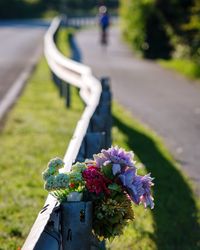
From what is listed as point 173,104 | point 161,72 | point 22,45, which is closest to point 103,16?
point 22,45

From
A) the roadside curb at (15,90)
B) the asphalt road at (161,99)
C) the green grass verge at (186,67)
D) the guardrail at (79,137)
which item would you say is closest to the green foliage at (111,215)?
the guardrail at (79,137)

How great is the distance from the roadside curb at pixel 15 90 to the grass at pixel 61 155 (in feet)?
0.62

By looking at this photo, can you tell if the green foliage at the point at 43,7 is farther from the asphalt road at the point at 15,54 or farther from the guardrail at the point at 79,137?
the guardrail at the point at 79,137

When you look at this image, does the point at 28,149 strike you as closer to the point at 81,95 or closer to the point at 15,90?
the point at 81,95

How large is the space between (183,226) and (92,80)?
11.5 feet

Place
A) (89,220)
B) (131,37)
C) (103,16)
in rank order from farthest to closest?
1. (103,16)
2. (131,37)
3. (89,220)

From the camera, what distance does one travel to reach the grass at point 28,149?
630 centimetres

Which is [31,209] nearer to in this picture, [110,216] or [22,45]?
[110,216]

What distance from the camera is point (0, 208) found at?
6578mm

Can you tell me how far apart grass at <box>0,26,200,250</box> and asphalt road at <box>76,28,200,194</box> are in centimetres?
Result: 27

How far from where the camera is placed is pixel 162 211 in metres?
6.69

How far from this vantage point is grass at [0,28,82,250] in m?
6.30

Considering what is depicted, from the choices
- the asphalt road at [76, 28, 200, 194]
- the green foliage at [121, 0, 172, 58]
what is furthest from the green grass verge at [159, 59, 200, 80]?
the green foliage at [121, 0, 172, 58]

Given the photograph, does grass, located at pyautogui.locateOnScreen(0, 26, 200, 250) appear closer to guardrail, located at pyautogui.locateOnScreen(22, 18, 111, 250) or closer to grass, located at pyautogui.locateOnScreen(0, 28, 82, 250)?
grass, located at pyautogui.locateOnScreen(0, 28, 82, 250)
